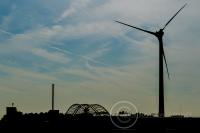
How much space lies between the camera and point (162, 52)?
98750 mm

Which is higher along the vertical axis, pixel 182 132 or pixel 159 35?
pixel 159 35

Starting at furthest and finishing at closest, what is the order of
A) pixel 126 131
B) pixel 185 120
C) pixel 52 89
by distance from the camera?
1. pixel 52 89
2. pixel 126 131
3. pixel 185 120

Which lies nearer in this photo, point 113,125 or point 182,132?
point 182,132

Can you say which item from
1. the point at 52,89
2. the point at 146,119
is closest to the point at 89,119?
the point at 146,119

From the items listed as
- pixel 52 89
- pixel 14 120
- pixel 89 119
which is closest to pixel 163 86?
pixel 89 119

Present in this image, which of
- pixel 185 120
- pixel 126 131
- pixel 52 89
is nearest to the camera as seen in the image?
pixel 185 120

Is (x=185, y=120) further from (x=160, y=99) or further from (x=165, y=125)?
(x=160, y=99)

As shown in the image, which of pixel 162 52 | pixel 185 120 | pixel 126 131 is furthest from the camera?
pixel 162 52

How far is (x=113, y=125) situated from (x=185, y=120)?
49.5 feet

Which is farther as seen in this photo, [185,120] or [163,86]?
[163,86]

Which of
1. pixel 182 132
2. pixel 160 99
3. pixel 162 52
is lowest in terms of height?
pixel 182 132

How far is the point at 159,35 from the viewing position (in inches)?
→ 4094

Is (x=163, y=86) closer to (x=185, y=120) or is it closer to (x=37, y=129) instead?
(x=185, y=120)

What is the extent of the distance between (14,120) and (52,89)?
2896cm
